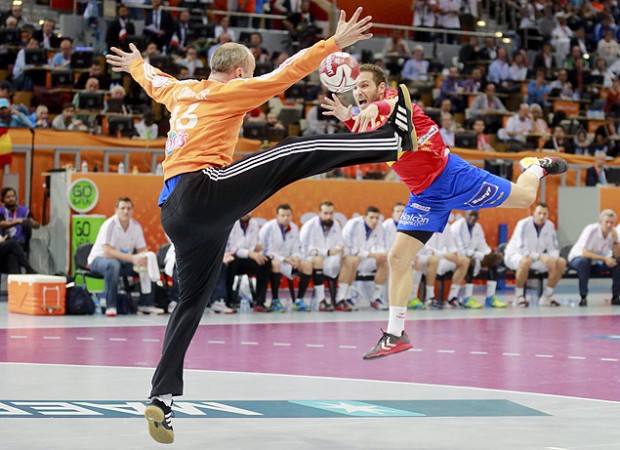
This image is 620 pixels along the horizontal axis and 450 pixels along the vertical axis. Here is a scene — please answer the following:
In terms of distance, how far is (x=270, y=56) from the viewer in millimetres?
23203

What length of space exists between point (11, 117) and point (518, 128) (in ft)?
36.7

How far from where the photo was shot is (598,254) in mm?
17828

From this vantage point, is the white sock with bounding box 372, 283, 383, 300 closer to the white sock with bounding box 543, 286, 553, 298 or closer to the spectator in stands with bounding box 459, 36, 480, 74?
the white sock with bounding box 543, 286, 553, 298

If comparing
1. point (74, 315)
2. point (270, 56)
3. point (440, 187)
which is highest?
point (270, 56)

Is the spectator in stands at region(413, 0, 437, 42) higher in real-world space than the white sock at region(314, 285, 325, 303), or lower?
higher

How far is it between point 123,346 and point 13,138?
21.0 ft

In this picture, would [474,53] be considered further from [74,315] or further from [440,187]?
[440,187]

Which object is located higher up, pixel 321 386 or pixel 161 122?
pixel 161 122

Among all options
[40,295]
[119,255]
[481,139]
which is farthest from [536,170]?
[481,139]

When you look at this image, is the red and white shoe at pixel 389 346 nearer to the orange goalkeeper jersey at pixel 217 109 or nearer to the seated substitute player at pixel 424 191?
the seated substitute player at pixel 424 191

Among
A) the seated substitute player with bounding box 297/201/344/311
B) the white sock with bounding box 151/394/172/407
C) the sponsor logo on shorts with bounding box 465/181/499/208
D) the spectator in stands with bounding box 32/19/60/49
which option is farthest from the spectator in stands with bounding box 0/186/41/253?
Result: the white sock with bounding box 151/394/172/407

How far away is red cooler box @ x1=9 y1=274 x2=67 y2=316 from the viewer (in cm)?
1439

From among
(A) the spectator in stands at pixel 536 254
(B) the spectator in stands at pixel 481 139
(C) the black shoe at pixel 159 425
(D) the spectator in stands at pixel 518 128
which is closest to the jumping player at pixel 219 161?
(C) the black shoe at pixel 159 425

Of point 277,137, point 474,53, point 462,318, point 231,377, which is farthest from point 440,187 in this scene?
point 474,53
